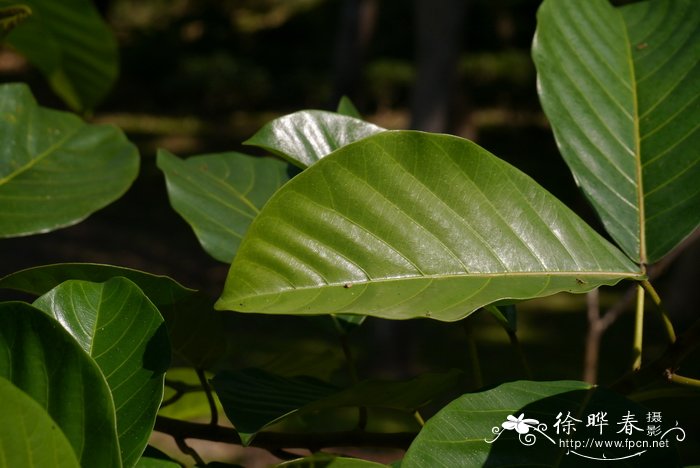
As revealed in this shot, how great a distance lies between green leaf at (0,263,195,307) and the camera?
2.40 ft

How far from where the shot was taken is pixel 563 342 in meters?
6.54

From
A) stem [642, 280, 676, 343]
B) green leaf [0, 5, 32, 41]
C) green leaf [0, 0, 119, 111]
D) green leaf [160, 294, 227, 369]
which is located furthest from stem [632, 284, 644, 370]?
green leaf [0, 0, 119, 111]

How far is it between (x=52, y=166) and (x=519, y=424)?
2.22 feet

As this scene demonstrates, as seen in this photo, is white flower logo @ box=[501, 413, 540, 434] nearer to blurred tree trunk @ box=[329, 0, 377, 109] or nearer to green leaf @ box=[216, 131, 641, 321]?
green leaf @ box=[216, 131, 641, 321]

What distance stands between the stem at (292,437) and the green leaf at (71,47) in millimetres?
704

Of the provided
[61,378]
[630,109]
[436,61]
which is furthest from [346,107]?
[436,61]

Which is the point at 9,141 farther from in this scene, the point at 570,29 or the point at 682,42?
the point at 682,42

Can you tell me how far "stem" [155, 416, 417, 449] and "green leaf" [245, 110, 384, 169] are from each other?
262 mm

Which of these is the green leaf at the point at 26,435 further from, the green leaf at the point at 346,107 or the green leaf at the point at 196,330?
the green leaf at the point at 346,107

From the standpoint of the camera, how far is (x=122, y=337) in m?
0.67

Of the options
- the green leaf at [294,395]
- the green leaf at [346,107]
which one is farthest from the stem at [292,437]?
the green leaf at [346,107]

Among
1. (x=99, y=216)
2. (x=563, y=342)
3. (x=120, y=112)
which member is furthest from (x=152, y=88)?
(x=563, y=342)

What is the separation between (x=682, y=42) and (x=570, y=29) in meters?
0.13

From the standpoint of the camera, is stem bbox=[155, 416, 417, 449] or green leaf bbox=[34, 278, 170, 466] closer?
green leaf bbox=[34, 278, 170, 466]
